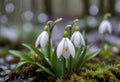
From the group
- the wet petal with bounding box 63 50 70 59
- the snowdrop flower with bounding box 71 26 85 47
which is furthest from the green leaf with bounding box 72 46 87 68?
the wet petal with bounding box 63 50 70 59

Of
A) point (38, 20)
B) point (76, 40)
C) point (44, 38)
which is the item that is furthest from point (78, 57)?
point (38, 20)

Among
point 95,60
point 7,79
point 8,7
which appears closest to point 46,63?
point 7,79

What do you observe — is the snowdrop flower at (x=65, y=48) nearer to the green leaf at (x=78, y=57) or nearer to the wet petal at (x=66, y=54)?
the wet petal at (x=66, y=54)

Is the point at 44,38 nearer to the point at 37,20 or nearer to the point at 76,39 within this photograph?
the point at 76,39

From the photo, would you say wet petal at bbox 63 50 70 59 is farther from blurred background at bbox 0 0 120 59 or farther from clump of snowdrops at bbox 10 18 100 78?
blurred background at bbox 0 0 120 59

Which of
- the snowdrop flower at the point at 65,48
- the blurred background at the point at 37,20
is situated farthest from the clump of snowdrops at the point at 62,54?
the blurred background at the point at 37,20

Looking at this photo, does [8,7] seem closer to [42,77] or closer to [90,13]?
[90,13]
